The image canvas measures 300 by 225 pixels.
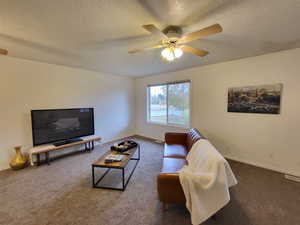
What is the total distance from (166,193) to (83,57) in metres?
3.03

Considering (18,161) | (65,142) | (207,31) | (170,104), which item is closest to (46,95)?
(65,142)

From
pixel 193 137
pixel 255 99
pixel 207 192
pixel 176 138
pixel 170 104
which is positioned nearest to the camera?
pixel 207 192

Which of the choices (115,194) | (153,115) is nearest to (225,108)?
(153,115)

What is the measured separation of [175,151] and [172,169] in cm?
73

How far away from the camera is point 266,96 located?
2.71m

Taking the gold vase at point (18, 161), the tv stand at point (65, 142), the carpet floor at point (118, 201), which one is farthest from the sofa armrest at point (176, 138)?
the gold vase at point (18, 161)

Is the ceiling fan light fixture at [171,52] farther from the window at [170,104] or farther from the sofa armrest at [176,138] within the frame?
the window at [170,104]

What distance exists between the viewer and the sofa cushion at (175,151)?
2492mm

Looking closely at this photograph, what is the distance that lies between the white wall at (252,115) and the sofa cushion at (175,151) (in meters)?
1.19

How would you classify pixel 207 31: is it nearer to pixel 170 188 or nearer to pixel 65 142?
pixel 170 188

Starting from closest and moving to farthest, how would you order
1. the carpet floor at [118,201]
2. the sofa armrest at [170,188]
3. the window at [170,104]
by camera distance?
the sofa armrest at [170,188]
the carpet floor at [118,201]
the window at [170,104]

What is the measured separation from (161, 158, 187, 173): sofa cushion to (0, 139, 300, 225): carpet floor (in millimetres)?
448

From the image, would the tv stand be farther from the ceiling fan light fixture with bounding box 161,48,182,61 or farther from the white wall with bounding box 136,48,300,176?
the white wall with bounding box 136,48,300,176

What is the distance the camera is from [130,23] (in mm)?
1614
